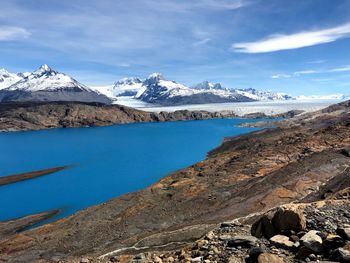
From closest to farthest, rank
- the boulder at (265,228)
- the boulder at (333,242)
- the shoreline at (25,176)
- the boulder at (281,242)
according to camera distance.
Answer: the boulder at (333,242) < the boulder at (281,242) < the boulder at (265,228) < the shoreline at (25,176)

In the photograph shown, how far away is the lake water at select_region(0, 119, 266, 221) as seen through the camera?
2175 inches

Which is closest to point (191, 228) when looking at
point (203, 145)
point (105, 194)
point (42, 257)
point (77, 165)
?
point (42, 257)

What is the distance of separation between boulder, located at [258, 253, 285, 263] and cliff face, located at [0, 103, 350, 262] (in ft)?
49.4

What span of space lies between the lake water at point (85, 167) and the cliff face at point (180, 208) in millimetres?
10480

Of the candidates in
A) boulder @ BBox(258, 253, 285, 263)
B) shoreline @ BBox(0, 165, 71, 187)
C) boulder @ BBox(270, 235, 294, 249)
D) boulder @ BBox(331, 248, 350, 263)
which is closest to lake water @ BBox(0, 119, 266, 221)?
shoreline @ BBox(0, 165, 71, 187)

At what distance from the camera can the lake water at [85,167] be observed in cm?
5523

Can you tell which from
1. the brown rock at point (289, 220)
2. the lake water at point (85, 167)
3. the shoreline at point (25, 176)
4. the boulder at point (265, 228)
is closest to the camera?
the brown rock at point (289, 220)

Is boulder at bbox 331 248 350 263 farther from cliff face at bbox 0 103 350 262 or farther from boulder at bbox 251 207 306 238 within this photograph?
cliff face at bbox 0 103 350 262

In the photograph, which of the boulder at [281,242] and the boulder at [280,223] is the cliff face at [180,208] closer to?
the boulder at [280,223]

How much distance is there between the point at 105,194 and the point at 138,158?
34.3 meters

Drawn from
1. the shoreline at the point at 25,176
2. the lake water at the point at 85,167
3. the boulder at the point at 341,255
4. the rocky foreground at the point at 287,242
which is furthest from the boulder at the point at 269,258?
the shoreline at the point at 25,176

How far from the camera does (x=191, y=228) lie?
2866 centimetres

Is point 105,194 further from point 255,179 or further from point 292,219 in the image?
point 292,219

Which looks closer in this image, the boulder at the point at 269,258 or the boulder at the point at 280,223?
the boulder at the point at 269,258
